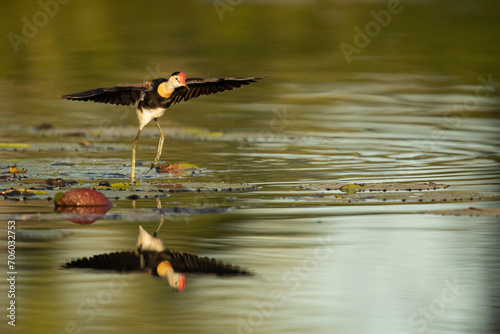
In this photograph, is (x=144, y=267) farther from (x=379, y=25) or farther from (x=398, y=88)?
(x=379, y=25)

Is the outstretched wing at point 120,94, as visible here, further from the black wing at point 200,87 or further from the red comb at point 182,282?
the red comb at point 182,282

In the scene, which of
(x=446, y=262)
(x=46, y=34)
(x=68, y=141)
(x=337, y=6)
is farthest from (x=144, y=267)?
(x=337, y=6)

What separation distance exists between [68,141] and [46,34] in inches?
621

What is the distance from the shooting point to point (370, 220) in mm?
9047

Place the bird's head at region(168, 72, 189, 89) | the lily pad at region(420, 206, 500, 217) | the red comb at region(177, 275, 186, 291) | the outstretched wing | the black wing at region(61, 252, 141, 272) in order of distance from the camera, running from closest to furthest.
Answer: the red comb at region(177, 275, 186, 291)
the black wing at region(61, 252, 141, 272)
the lily pad at region(420, 206, 500, 217)
the outstretched wing
the bird's head at region(168, 72, 189, 89)

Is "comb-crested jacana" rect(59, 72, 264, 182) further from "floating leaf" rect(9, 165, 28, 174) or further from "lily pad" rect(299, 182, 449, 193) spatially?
"lily pad" rect(299, 182, 449, 193)

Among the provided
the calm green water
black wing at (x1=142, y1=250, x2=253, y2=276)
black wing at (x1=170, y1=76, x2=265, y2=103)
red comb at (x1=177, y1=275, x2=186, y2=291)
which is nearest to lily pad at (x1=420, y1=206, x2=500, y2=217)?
the calm green water

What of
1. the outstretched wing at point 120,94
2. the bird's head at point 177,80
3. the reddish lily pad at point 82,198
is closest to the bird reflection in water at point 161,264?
the reddish lily pad at point 82,198

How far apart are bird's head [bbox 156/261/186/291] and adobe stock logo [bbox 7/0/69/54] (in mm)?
19901

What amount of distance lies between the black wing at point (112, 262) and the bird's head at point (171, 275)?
16 cm

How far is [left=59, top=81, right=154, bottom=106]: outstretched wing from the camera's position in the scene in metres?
10.9

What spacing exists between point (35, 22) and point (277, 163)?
19.6 meters

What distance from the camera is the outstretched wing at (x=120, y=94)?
10.9 m

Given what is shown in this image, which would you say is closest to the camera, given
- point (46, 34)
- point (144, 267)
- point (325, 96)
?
point (144, 267)
